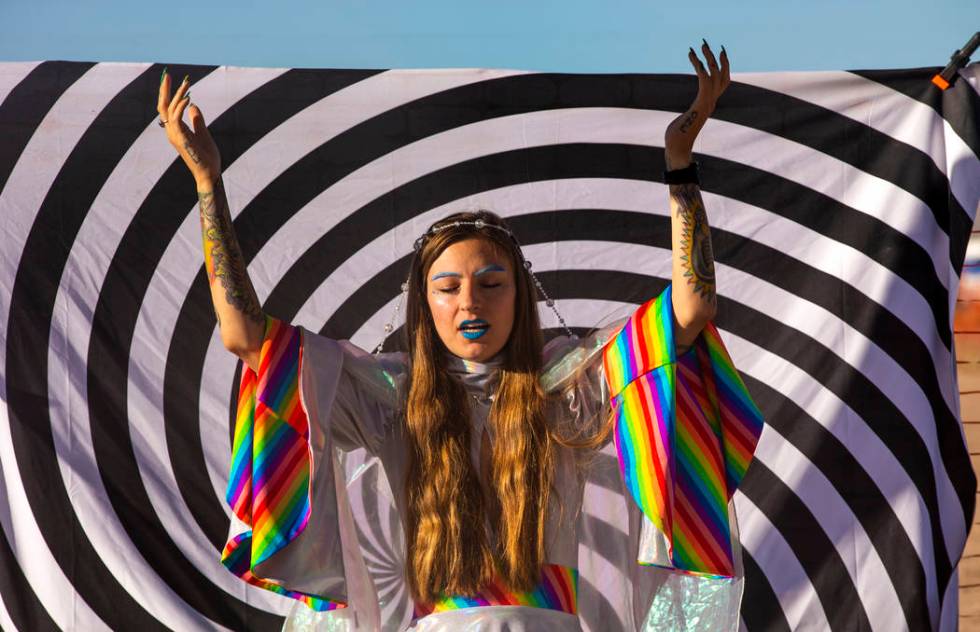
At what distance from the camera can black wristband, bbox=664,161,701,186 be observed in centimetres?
247

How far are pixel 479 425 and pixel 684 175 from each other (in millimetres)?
692

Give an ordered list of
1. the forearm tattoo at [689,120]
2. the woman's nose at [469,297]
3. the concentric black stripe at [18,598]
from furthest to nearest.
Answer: the concentric black stripe at [18,598] → the woman's nose at [469,297] → the forearm tattoo at [689,120]

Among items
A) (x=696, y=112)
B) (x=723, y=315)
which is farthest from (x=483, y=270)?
(x=723, y=315)

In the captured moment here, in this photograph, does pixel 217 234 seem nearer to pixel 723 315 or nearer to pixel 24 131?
pixel 24 131

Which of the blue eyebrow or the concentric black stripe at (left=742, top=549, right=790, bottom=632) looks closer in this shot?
the blue eyebrow

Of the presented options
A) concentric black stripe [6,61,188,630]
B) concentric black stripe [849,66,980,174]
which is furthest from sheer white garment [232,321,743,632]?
concentric black stripe [849,66,980,174]

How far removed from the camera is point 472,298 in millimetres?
2570

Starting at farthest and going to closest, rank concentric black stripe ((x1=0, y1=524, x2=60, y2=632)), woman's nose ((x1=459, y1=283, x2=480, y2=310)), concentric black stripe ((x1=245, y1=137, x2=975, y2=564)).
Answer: concentric black stripe ((x1=245, y1=137, x2=975, y2=564)), concentric black stripe ((x1=0, y1=524, x2=60, y2=632)), woman's nose ((x1=459, y1=283, x2=480, y2=310))

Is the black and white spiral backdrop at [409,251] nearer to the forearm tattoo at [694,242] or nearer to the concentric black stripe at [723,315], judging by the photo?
the concentric black stripe at [723,315]

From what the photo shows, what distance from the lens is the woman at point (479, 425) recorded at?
247 cm

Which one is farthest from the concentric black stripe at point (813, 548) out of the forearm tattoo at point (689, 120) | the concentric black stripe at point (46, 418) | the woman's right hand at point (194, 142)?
the woman's right hand at point (194, 142)

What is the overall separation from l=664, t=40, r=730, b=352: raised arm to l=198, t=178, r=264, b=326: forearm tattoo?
888 mm

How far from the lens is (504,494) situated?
8.29ft

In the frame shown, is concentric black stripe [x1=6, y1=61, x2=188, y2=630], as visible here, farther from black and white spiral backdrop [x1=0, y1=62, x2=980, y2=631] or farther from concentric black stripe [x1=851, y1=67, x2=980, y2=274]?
concentric black stripe [x1=851, y1=67, x2=980, y2=274]
